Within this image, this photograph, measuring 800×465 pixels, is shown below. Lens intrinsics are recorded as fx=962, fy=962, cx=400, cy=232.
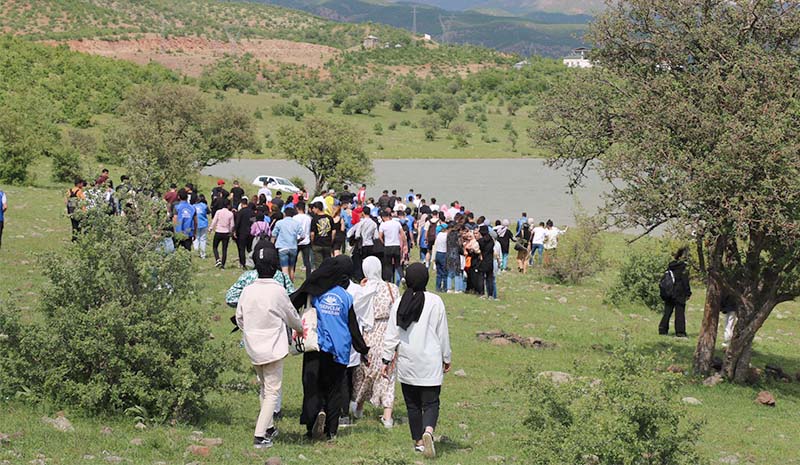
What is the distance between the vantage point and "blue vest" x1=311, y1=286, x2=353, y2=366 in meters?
8.60

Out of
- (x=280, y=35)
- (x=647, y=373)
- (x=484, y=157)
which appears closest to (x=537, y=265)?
(x=647, y=373)

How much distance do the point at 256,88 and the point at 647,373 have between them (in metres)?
99.7

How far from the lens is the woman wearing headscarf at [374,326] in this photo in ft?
31.4

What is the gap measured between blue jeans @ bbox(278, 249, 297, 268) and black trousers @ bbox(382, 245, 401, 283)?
81.4 inches

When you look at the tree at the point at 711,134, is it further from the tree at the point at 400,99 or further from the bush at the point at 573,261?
the tree at the point at 400,99

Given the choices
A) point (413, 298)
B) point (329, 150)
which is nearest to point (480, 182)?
point (329, 150)

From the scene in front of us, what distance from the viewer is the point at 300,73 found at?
12531cm

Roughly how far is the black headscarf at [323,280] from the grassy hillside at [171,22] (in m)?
106

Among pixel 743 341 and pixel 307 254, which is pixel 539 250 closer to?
pixel 307 254

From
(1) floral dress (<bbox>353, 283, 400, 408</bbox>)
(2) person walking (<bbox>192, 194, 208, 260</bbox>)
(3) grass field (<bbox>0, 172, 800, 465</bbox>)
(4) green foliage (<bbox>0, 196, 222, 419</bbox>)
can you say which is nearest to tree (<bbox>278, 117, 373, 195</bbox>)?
(3) grass field (<bbox>0, 172, 800, 465</bbox>)

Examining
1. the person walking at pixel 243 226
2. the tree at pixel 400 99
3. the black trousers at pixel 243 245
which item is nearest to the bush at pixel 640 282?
the black trousers at pixel 243 245

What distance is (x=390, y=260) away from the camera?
1919 cm

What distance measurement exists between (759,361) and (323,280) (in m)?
10.0

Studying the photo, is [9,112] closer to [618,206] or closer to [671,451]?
[618,206]
